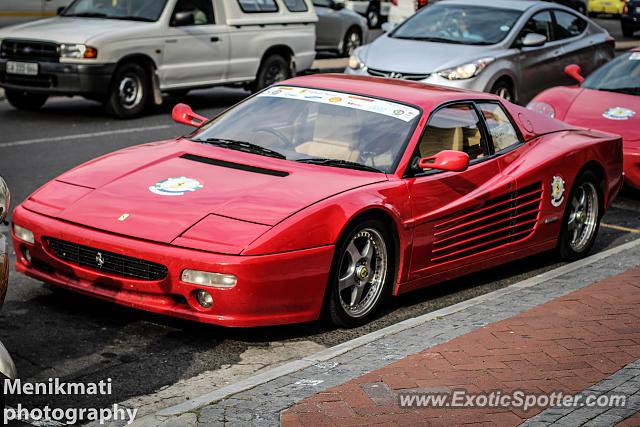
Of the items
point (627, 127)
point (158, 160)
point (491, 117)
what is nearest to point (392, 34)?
point (627, 127)

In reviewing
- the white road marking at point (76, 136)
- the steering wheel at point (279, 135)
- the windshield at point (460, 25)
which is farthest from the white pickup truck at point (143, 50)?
the steering wheel at point (279, 135)

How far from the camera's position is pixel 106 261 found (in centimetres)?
647

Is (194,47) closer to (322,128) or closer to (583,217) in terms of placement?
(583,217)

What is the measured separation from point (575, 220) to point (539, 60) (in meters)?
7.14

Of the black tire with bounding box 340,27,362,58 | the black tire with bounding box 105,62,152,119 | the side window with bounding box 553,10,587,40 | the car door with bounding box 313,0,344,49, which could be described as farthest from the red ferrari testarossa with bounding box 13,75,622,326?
the black tire with bounding box 340,27,362,58

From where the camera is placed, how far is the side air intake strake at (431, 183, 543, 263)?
7395 mm

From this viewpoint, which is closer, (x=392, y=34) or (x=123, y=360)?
(x=123, y=360)

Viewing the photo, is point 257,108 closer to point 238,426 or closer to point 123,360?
point 123,360

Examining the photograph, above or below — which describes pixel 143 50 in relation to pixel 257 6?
below

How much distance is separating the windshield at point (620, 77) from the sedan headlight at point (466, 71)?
1845 millimetres

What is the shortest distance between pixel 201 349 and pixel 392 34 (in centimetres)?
961

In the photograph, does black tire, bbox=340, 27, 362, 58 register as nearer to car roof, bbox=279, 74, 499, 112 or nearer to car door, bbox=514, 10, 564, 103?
car door, bbox=514, 10, 564, 103

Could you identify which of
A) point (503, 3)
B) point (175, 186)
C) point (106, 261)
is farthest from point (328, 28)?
point (106, 261)

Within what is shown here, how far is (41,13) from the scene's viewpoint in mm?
23109
